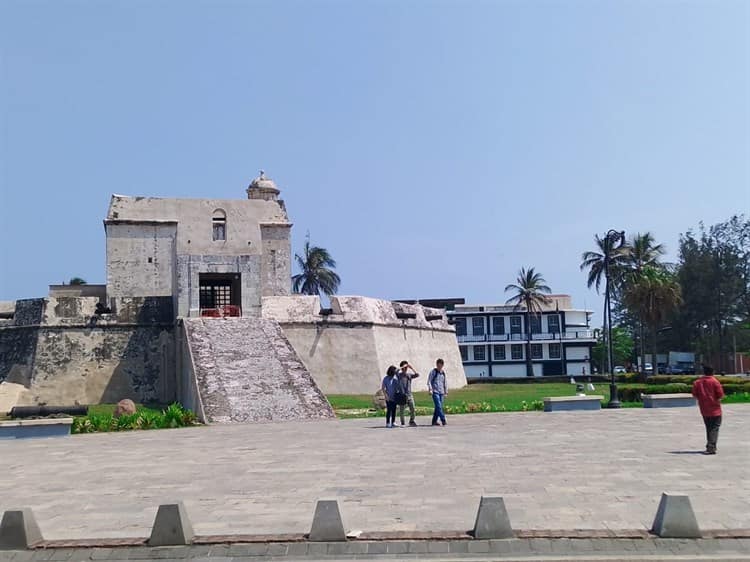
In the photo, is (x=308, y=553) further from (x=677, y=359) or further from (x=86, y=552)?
(x=677, y=359)

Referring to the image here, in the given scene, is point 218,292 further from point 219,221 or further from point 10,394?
point 10,394

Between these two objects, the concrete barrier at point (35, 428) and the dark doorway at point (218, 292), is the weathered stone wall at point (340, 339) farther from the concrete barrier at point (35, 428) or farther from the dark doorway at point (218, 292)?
the concrete barrier at point (35, 428)

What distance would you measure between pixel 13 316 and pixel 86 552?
81.6ft

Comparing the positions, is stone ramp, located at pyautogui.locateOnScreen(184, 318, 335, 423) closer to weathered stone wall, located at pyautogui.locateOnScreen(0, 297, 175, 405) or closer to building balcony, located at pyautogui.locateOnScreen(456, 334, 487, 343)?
weathered stone wall, located at pyautogui.locateOnScreen(0, 297, 175, 405)

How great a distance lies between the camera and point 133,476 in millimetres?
9812

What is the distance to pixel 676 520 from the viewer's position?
19.6ft

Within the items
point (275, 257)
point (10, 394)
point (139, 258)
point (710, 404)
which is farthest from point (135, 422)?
point (275, 257)

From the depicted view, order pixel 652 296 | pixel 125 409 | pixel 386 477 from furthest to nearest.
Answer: pixel 652 296 < pixel 125 409 < pixel 386 477

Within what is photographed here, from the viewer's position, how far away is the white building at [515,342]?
5909 centimetres

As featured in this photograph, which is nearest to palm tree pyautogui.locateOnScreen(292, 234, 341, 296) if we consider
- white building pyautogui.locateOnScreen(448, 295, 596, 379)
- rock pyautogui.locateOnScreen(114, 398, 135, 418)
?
white building pyautogui.locateOnScreen(448, 295, 596, 379)

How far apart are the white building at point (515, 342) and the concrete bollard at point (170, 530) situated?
5400cm

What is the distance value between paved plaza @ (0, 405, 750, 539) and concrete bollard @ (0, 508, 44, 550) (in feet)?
1.29

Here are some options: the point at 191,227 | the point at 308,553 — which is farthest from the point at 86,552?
the point at 191,227

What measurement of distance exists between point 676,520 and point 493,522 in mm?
1376
